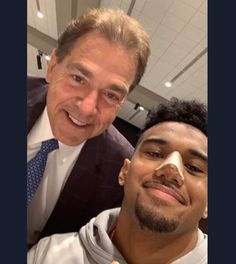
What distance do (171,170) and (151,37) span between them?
579mm

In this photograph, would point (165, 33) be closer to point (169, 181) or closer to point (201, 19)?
point (201, 19)

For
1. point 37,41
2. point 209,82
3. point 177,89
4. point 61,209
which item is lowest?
point 61,209

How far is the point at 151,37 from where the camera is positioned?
1160 mm

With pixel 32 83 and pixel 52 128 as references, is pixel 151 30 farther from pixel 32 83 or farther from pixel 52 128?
pixel 52 128

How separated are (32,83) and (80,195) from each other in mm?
340

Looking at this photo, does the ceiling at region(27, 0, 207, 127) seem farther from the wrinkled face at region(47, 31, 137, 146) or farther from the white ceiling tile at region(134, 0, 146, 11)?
the wrinkled face at region(47, 31, 137, 146)

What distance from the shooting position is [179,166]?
775 mm

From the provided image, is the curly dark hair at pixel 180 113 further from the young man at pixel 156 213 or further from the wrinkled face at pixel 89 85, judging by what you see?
the wrinkled face at pixel 89 85

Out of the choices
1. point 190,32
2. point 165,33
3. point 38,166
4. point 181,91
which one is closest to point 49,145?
point 38,166

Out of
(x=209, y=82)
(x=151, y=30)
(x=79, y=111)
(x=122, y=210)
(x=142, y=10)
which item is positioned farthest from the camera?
(x=151, y=30)

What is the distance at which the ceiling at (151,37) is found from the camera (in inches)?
33.0

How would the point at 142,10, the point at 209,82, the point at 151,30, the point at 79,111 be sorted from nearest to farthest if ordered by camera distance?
the point at 209,82 → the point at 79,111 → the point at 142,10 → the point at 151,30

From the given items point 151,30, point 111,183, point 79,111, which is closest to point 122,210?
point 111,183

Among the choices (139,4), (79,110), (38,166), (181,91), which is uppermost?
(139,4)
